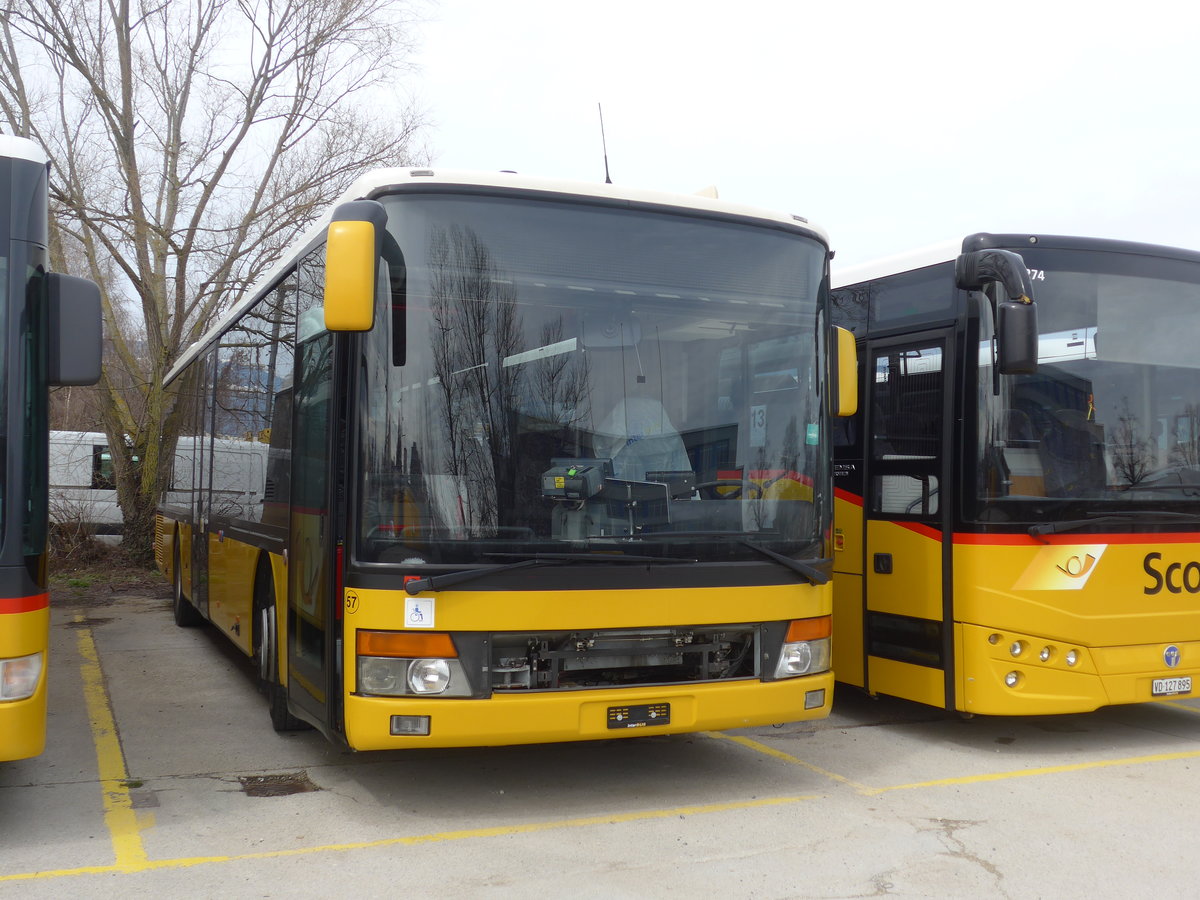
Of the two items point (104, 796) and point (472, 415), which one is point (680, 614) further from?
point (104, 796)

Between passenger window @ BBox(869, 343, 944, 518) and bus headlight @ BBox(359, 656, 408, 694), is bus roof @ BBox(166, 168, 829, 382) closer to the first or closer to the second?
passenger window @ BBox(869, 343, 944, 518)

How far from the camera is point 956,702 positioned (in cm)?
700

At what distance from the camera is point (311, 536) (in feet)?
19.3

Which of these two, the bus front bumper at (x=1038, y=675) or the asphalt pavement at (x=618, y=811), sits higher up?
the bus front bumper at (x=1038, y=675)

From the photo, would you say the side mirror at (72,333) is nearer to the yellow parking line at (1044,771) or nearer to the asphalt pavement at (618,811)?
the asphalt pavement at (618,811)

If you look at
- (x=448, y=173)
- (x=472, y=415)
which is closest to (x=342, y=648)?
(x=472, y=415)

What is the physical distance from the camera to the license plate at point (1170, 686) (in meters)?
7.03

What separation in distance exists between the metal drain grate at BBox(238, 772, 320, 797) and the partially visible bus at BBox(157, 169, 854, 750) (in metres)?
0.37

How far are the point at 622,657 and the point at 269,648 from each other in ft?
9.20

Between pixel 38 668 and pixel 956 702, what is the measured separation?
16.3ft

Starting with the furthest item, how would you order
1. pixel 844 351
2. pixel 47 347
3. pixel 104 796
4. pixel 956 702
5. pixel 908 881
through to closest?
pixel 956 702 → pixel 844 351 → pixel 104 796 → pixel 47 347 → pixel 908 881

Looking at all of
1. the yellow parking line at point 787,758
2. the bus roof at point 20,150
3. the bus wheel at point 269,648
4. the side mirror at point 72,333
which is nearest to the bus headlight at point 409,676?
the side mirror at point 72,333

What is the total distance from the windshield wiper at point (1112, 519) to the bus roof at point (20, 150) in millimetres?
5451

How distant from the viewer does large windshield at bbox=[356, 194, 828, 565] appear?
5234 millimetres
